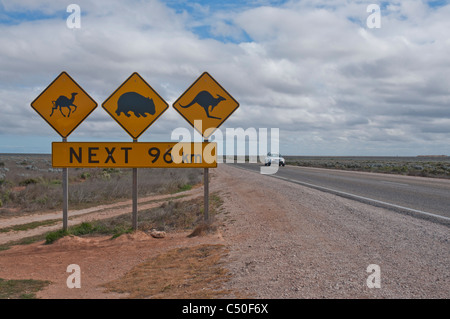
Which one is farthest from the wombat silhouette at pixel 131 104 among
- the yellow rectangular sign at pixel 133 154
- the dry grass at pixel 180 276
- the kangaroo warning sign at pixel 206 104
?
the dry grass at pixel 180 276

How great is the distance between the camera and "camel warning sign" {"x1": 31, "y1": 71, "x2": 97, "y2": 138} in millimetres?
9992

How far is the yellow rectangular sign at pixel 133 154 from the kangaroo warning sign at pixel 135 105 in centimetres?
41

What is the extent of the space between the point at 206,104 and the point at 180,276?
4.56 metres

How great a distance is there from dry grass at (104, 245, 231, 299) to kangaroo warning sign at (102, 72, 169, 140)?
3293 millimetres

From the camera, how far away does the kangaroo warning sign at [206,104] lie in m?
9.88

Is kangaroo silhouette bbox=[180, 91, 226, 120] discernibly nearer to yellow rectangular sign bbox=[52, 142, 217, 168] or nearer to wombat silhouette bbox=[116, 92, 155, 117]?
yellow rectangular sign bbox=[52, 142, 217, 168]

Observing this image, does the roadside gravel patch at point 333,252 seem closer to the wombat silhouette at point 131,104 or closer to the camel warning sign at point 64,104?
the wombat silhouette at point 131,104

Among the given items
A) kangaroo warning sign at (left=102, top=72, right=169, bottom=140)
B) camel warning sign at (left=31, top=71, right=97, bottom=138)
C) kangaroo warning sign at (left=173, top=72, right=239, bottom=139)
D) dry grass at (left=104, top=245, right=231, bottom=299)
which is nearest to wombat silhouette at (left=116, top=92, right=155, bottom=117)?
kangaroo warning sign at (left=102, top=72, right=169, bottom=140)

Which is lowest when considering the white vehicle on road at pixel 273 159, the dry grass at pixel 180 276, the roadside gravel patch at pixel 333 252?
the dry grass at pixel 180 276
